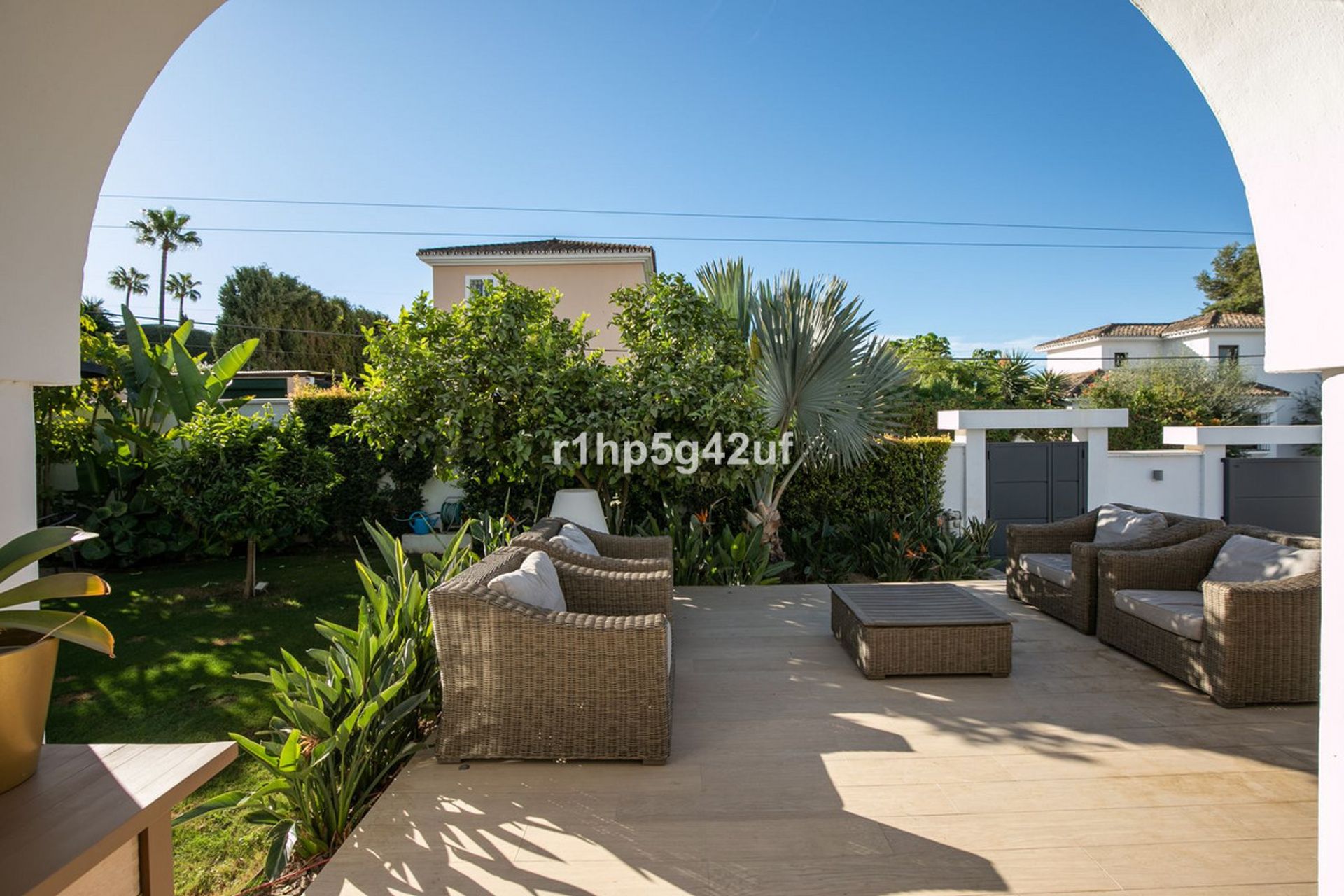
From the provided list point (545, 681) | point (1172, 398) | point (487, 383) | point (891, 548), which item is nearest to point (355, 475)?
point (487, 383)

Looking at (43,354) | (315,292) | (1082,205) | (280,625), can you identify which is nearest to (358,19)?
(43,354)

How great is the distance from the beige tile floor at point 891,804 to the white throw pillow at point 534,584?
782 millimetres

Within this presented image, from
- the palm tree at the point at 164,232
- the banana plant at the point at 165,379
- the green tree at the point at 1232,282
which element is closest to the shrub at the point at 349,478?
the banana plant at the point at 165,379

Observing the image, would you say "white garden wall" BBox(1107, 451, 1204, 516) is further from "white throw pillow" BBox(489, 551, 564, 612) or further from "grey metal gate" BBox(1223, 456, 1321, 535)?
"white throw pillow" BBox(489, 551, 564, 612)

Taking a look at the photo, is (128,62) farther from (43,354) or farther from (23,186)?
(43,354)

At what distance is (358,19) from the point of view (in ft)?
15.0

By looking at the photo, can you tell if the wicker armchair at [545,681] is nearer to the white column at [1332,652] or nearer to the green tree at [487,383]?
the white column at [1332,652]

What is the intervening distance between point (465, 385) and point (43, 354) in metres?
5.14

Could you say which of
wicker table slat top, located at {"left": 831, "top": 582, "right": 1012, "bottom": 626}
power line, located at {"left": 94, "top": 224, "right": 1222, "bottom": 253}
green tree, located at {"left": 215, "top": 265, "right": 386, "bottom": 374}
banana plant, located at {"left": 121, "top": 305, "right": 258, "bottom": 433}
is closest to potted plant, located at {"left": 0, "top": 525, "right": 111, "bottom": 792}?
wicker table slat top, located at {"left": 831, "top": 582, "right": 1012, "bottom": 626}

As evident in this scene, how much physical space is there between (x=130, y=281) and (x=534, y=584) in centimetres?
3663

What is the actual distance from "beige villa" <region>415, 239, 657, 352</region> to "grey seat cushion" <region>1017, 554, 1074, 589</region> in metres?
13.6

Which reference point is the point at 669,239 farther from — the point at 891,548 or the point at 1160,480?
the point at 891,548

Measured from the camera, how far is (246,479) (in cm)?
747

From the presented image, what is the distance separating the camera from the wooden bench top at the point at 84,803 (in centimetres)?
107
